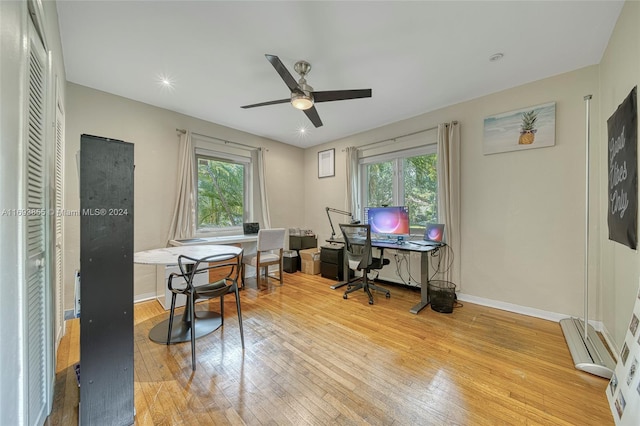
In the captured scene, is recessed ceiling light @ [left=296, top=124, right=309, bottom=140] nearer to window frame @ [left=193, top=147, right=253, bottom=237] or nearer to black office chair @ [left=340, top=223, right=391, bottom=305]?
window frame @ [left=193, top=147, right=253, bottom=237]

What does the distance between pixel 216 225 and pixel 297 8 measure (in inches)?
131

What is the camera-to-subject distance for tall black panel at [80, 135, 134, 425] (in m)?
1.24

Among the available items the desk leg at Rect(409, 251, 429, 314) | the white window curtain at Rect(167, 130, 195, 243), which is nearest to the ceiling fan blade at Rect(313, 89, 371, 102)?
the desk leg at Rect(409, 251, 429, 314)

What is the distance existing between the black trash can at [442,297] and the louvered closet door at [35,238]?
3265 mm

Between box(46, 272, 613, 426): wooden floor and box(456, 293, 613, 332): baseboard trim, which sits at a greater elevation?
box(456, 293, 613, 332): baseboard trim

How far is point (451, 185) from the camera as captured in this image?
3.17 m

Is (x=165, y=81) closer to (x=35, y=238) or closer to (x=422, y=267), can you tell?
(x=35, y=238)

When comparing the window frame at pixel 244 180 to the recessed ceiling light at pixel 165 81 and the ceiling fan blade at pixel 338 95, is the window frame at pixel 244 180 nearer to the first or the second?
the recessed ceiling light at pixel 165 81

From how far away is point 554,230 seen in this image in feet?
8.51

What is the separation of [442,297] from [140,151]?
4304 mm

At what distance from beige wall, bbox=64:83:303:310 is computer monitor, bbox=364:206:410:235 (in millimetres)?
2767

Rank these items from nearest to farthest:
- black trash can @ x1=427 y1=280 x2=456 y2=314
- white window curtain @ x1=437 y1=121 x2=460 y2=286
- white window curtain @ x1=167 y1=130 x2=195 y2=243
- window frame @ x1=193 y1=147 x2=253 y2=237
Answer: black trash can @ x1=427 y1=280 x2=456 y2=314 → white window curtain @ x1=437 y1=121 x2=460 y2=286 → white window curtain @ x1=167 y1=130 x2=195 y2=243 → window frame @ x1=193 y1=147 x2=253 y2=237

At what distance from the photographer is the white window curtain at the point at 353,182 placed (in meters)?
4.34

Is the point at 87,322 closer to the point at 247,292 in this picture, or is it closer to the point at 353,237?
the point at 247,292
